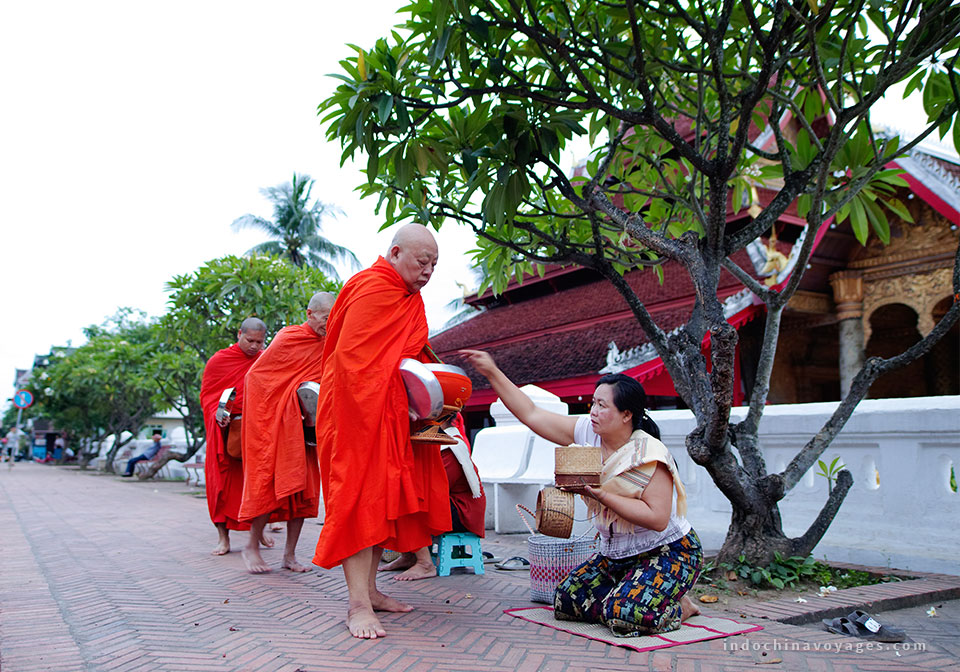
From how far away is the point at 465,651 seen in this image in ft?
9.73

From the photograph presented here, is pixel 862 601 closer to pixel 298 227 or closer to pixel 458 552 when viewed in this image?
pixel 458 552

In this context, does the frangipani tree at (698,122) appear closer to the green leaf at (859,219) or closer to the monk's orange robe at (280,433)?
the green leaf at (859,219)

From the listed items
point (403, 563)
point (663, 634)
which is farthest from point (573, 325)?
point (663, 634)

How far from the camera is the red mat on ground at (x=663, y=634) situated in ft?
9.95

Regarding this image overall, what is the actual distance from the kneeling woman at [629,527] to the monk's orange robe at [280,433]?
6.30ft

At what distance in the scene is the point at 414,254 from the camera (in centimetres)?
350

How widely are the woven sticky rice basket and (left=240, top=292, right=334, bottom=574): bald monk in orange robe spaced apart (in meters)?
1.75

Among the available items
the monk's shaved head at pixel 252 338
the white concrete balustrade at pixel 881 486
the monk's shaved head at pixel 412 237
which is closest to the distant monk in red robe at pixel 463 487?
the monk's shaved head at pixel 412 237

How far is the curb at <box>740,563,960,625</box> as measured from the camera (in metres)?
3.59

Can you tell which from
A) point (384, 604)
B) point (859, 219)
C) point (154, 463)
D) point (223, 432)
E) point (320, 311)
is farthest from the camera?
point (154, 463)

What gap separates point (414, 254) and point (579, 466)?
1.27 metres

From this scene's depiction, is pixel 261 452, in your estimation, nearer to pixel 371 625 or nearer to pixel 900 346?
pixel 371 625

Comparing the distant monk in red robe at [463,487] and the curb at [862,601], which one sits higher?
the distant monk in red robe at [463,487]

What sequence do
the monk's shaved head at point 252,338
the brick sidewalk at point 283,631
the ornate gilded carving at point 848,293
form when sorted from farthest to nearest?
the ornate gilded carving at point 848,293 < the monk's shaved head at point 252,338 < the brick sidewalk at point 283,631
